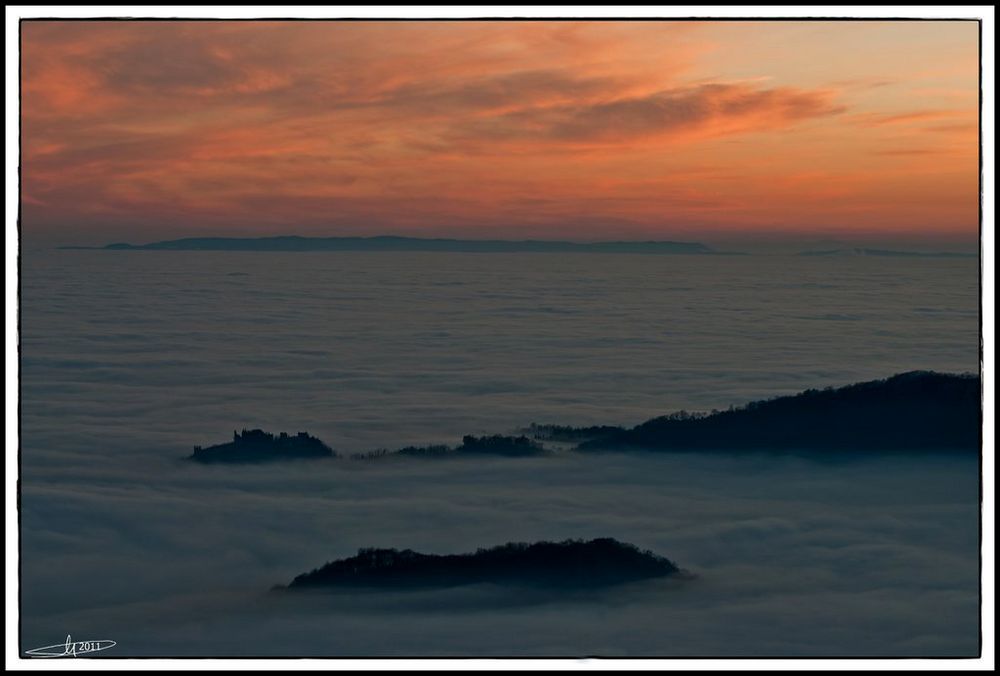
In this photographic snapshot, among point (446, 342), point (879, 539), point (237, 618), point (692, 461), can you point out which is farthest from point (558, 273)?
point (237, 618)

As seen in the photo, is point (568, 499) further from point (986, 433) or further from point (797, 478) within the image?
point (986, 433)
